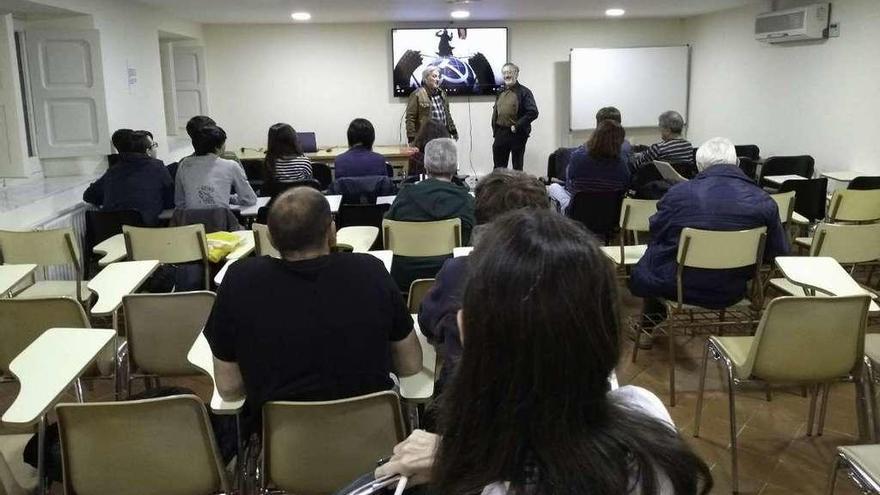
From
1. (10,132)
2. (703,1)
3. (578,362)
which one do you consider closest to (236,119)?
(10,132)

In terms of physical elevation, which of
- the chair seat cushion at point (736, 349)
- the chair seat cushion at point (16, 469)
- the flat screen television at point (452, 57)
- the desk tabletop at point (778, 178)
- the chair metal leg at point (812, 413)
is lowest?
the chair metal leg at point (812, 413)

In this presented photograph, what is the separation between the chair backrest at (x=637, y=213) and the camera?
4.47 meters

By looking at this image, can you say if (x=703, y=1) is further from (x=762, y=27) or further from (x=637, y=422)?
(x=637, y=422)

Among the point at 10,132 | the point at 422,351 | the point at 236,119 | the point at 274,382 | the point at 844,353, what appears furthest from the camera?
the point at 236,119

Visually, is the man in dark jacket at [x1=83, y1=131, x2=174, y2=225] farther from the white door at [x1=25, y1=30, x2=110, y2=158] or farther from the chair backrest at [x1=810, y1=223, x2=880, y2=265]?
the chair backrest at [x1=810, y1=223, x2=880, y2=265]

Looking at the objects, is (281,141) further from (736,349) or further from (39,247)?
(736,349)

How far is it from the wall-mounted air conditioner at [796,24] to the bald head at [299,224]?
239 inches

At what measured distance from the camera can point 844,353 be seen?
259cm

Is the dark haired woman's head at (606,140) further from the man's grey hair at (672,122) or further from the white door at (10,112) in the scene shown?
the white door at (10,112)

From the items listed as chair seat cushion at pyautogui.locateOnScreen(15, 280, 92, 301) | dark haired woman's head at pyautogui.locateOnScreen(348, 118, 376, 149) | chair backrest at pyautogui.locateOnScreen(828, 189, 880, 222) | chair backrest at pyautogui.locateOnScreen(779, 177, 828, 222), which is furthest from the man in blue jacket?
chair seat cushion at pyautogui.locateOnScreen(15, 280, 92, 301)

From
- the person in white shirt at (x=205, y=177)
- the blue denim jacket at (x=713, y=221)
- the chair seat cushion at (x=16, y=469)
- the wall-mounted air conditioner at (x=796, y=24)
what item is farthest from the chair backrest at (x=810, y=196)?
the chair seat cushion at (x=16, y=469)

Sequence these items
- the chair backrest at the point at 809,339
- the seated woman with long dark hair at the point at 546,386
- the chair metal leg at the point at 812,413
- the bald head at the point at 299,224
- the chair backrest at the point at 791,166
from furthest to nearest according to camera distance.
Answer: the chair backrest at the point at 791,166
the chair metal leg at the point at 812,413
the chair backrest at the point at 809,339
the bald head at the point at 299,224
the seated woman with long dark hair at the point at 546,386

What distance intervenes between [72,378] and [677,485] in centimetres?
170

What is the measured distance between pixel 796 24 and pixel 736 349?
5161 millimetres
